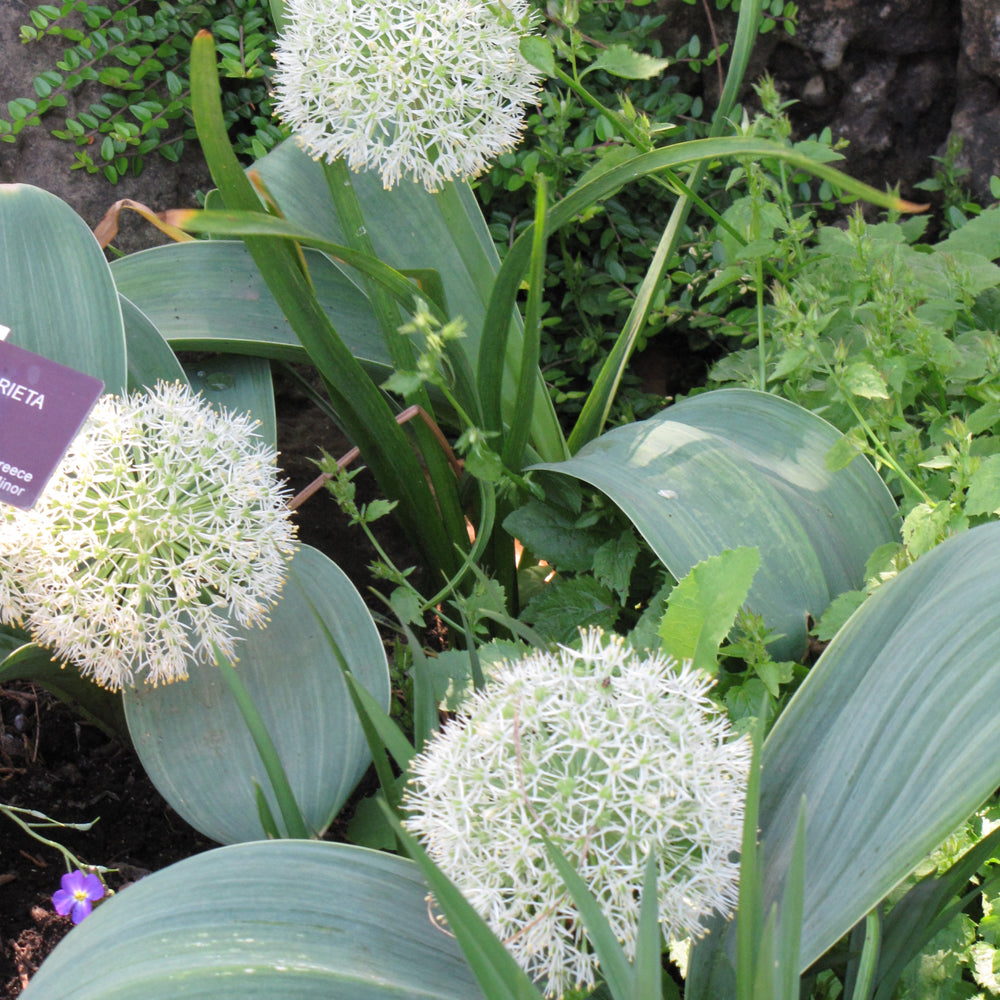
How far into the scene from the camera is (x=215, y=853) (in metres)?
0.85

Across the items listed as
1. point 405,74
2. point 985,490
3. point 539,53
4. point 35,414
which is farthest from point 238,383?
point 985,490

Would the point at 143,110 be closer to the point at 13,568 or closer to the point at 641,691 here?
the point at 13,568

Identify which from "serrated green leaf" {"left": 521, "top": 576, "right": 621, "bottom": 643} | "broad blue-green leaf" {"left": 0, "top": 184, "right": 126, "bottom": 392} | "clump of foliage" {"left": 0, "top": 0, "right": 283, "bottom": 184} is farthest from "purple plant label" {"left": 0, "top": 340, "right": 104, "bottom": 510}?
"clump of foliage" {"left": 0, "top": 0, "right": 283, "bottom": 184}

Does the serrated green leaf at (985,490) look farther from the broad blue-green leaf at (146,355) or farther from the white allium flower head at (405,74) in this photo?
the broad blue-green leaf at (146,355)

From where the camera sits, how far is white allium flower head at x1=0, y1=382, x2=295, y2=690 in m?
1.02

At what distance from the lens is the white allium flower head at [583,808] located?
2.35 feet

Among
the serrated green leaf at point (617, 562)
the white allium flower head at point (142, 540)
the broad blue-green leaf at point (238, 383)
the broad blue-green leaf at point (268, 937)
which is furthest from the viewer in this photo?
the broad blue-green leaf at point (238, 383)

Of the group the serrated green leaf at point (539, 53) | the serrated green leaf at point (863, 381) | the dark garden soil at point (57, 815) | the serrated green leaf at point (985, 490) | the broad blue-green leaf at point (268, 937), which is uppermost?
the serrated green leaf at point (539, 53)

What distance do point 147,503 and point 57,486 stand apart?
109 mm

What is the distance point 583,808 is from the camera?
0.72 m

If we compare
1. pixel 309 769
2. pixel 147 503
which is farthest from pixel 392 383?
pixel 309 769

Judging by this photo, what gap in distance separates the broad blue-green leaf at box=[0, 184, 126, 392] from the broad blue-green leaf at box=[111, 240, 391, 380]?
0.53 ft

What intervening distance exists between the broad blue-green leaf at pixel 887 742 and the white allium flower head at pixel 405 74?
708 millimetres

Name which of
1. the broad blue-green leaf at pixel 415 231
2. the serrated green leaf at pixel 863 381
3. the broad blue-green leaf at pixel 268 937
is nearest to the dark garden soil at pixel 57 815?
the broad blue-green leaf at pixel 415 231
